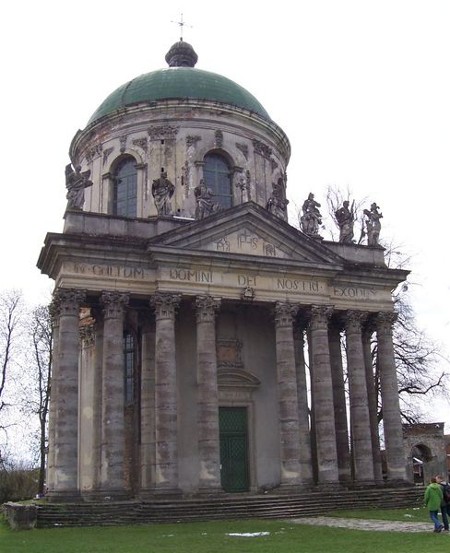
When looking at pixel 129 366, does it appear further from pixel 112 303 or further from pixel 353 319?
pixel 353 319

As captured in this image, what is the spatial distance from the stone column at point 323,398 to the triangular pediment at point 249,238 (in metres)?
2.29

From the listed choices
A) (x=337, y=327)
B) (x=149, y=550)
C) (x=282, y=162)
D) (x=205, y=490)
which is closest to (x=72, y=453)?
(x=205, y=490)

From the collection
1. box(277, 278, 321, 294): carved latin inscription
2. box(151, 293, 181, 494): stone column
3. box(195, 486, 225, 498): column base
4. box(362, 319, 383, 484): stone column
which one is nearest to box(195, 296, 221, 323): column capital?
box(151, 293, 181, 494): stone column

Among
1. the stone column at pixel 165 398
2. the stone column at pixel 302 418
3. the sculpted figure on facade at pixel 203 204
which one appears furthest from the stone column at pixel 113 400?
the stone column at pixel 302 418

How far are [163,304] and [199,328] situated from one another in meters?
1.63

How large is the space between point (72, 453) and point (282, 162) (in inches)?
758

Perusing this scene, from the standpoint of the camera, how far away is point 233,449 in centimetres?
2697

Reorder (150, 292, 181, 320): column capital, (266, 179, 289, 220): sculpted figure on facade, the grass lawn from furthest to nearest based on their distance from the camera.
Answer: (266, 179, 289, 220): sculpted figure on facade → (150, 292, 181, 320): column capital → the grass lawn

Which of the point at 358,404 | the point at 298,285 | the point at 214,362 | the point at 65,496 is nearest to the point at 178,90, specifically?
the point at 298,285

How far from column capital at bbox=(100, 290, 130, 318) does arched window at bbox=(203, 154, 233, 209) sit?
8.95 metres

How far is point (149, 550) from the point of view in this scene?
14500 mm

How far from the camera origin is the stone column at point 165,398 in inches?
902

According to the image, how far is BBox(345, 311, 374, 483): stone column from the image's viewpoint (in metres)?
26.4

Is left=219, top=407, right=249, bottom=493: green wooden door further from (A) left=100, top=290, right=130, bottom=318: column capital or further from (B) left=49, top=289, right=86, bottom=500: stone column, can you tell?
(B) left=49, top=289, right=86, bottom=500: stone column
